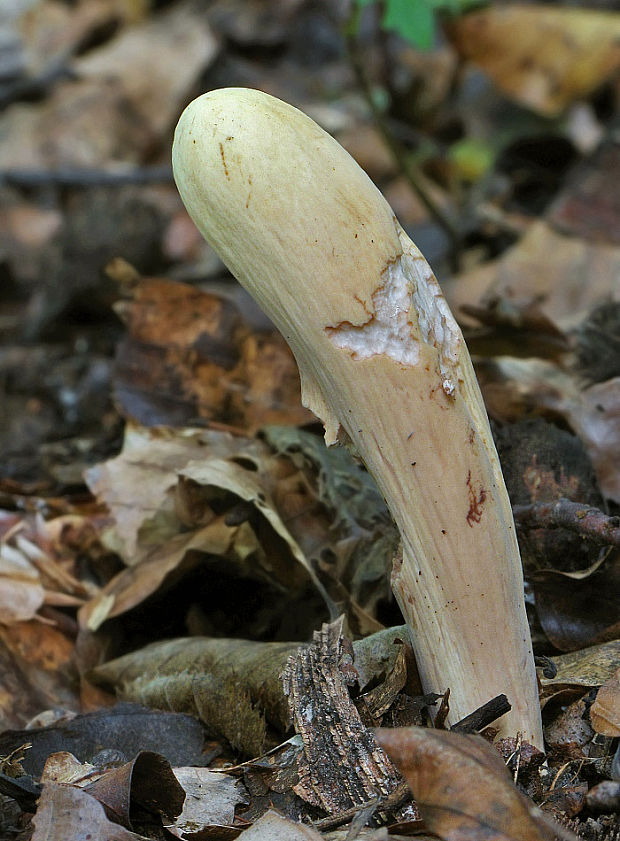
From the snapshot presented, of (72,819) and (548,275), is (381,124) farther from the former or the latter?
(72,819)

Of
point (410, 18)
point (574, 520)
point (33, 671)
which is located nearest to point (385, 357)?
point (574, 520)

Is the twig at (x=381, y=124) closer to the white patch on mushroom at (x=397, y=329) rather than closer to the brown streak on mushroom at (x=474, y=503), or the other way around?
the white patch on mushroom at (x=397, y=329)

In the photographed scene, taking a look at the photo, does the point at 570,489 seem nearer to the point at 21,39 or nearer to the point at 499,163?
the point at 499,163

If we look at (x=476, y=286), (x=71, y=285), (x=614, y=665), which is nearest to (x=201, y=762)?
(x=614, y=665)

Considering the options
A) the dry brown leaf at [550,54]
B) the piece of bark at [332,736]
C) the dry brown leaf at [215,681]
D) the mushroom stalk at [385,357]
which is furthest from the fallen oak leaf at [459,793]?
the dry brown leaf at [550,54]

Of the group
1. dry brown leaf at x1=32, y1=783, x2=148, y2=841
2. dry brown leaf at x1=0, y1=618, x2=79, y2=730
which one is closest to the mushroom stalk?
dry brown leaf at x1=32, y1=783, x2=148, y2=841

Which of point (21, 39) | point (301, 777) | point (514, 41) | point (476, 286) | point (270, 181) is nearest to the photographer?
point (270, 181)

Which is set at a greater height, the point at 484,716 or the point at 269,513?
the point at 484,716
